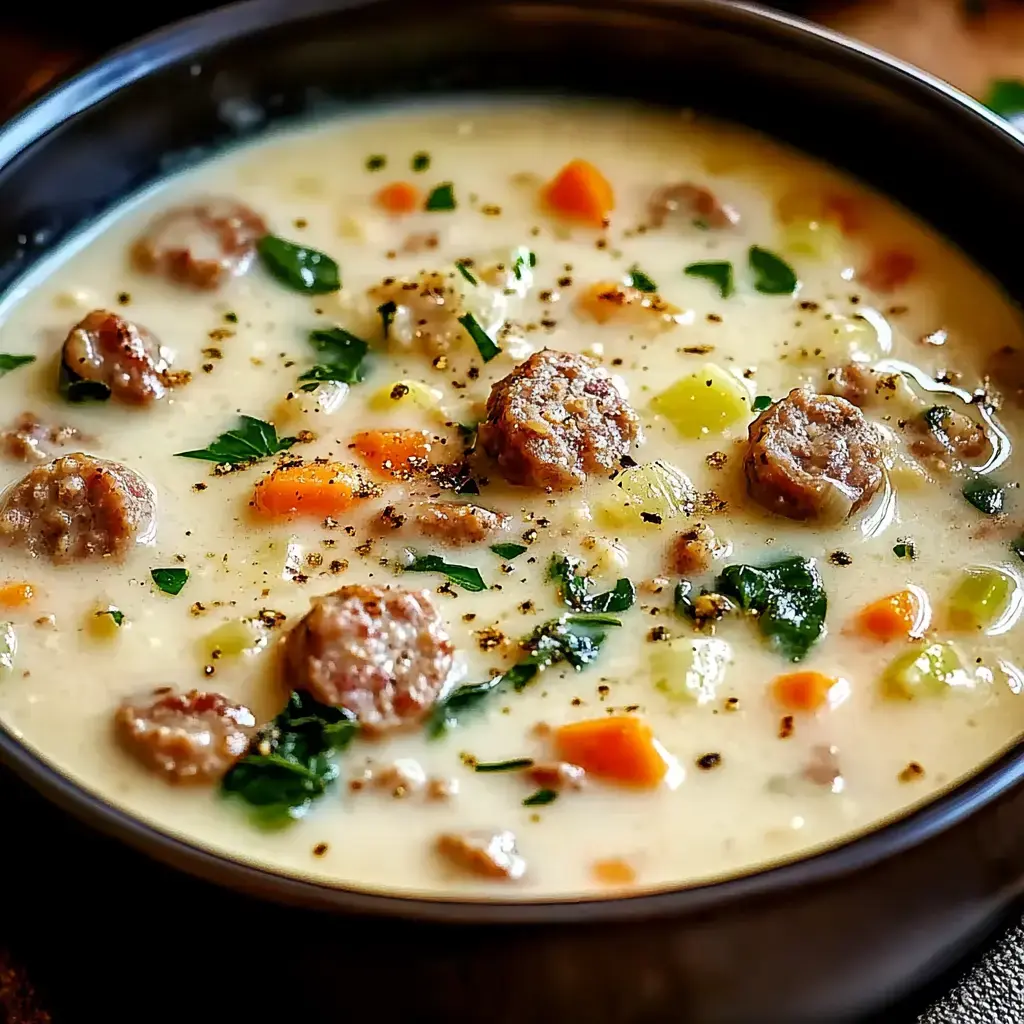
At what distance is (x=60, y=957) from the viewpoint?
220 cm

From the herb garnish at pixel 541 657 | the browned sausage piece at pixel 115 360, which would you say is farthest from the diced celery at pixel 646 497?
the browned sausage piece at pixel 115 360

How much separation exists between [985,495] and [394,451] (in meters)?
1.13

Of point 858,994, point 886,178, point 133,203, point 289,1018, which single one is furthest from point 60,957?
point 886,178

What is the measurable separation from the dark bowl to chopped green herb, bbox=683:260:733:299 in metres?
0.51

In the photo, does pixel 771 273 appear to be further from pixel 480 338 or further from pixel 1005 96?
pixel 1005 96

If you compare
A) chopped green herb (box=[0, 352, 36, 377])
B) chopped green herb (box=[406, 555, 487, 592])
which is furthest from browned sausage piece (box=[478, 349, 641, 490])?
chopped green herb (box=[0, 352, 36, 377])

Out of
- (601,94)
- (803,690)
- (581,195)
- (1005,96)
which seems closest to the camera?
(803,690)

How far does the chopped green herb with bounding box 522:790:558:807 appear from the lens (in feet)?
7.81

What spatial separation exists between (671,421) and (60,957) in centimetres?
151

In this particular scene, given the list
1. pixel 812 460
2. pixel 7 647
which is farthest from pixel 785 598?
pixel 7 647

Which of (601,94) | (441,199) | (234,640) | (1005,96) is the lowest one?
(234,640)

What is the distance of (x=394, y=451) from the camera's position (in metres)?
2.96

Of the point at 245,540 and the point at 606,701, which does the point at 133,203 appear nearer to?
the point at 245,540

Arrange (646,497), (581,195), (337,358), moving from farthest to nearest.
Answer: (581,195), (337,358), (646,497)
